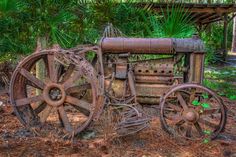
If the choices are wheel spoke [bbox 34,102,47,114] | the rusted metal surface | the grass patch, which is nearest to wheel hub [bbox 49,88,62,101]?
wheel spoke [bbox 34,102,47,114]

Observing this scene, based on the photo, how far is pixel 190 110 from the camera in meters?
4.23

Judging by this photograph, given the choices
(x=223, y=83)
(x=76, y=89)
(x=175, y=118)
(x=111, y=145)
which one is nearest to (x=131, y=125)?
(x=111, y=145)

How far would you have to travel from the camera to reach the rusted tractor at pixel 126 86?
4.15 meters

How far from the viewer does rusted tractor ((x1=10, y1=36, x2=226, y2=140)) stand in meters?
4.15

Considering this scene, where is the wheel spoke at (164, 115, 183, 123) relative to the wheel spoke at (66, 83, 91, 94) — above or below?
below

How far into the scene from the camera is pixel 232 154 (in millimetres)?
3969

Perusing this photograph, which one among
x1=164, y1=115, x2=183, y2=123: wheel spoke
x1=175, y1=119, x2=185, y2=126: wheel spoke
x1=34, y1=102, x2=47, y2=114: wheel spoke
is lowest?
x1=175, y1=119, x2=185, y2=126: wheel spoke

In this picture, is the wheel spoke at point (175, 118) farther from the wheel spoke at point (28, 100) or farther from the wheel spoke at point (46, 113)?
the wheel spoke at point (28, 100)

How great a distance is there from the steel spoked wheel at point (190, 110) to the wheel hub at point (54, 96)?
123 centimetres

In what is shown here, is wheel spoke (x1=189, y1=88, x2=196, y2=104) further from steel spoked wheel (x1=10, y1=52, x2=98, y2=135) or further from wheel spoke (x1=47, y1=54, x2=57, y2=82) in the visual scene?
wheel spoke (x1=47, y1=54, x2=57, y2=82)

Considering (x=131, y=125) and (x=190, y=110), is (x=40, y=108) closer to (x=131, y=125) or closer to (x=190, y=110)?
(x=131, y=125)

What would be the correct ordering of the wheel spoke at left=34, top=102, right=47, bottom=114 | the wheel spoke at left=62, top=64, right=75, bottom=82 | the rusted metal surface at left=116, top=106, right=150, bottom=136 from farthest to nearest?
the wheel spoke at left=34, top=102, right=47, bottom=114
the wheel spoke at left=62, top=64, right=75, bottom=82
the rusted metal surface at left=116, top=106, right=150, bottom=136

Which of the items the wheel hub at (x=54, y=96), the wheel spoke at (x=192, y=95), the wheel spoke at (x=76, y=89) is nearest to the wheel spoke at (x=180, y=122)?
the wheel spoke at (x=192, y=95)

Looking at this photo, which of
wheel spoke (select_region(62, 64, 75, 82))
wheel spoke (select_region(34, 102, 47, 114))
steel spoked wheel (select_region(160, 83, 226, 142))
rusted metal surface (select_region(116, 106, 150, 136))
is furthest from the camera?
wheel spoke (select_region(34, 102, 47, 114))
